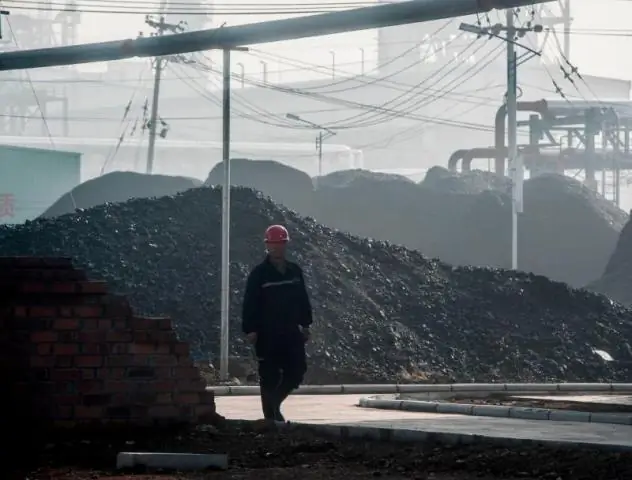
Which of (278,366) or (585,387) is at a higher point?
(278,366)

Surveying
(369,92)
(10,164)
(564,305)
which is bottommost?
(564,305)

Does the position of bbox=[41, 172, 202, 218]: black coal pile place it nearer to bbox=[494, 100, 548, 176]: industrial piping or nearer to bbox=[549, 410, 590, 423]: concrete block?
bbox=[494, 100, 548, 176]: industrial piping

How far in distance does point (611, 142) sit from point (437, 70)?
173ft

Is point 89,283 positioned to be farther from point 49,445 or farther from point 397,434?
point 397,434

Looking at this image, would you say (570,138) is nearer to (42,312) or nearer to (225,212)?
(225,212)

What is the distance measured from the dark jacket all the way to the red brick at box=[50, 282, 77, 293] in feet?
6.08

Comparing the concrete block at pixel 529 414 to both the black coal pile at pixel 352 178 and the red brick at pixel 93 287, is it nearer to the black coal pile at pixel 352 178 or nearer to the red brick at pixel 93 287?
the red brick at pixel 93 287

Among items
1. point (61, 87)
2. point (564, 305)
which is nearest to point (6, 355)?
point (564, 305)

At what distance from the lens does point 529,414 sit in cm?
1259

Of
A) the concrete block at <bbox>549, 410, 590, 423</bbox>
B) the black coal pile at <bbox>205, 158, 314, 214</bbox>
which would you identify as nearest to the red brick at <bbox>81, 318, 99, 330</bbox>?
the concrete block at <bbox>549, 410, 590, 423</bbox>

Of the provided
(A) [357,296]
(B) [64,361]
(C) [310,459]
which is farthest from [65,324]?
(A) [357,296]

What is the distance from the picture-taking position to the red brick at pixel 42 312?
30.3 feet

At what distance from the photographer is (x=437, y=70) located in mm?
112312

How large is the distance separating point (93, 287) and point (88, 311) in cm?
19
